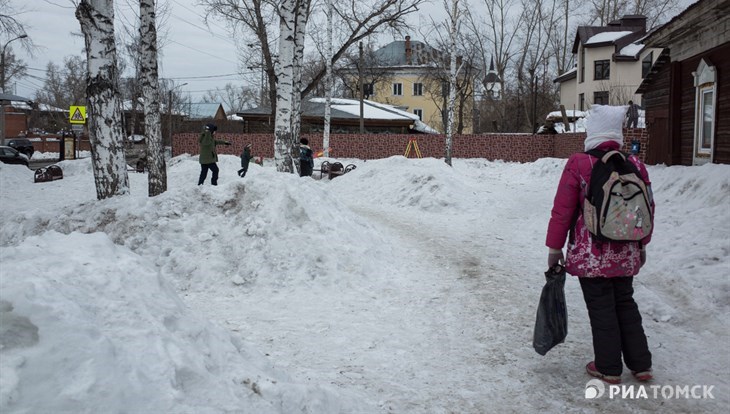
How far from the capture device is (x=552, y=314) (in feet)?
12.9

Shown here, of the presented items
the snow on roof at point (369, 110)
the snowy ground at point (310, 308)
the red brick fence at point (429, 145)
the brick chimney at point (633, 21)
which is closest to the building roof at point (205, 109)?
the snow on roof at point (369, 110)

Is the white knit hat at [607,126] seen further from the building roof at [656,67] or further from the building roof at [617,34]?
the building roof at [617,34]

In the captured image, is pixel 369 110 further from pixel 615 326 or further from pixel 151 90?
pixel 615 326

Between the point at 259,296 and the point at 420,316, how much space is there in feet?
6.01

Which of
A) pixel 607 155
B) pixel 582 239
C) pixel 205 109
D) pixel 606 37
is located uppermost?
pixel 606 37

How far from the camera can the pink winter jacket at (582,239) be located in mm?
3715

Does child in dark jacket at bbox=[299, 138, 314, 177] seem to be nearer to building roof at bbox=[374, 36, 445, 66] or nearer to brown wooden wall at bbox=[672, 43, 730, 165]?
brown wooden wall at bbox=[672, 43, 730, 165]

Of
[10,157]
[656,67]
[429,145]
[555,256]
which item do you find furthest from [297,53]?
[10,157]

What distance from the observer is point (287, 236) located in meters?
6.99

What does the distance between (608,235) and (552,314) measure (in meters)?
0.71

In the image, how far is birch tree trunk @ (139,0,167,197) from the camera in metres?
10.8

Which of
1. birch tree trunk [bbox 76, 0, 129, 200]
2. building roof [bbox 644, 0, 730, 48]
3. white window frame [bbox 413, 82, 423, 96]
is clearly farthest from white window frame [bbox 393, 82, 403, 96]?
birch tree trunk [bbox 76, 0, 129, 200]

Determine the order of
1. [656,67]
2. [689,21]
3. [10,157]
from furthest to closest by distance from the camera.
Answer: [10,157]
[656,67]
[689,21]

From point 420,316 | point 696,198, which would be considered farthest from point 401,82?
point 420,316
